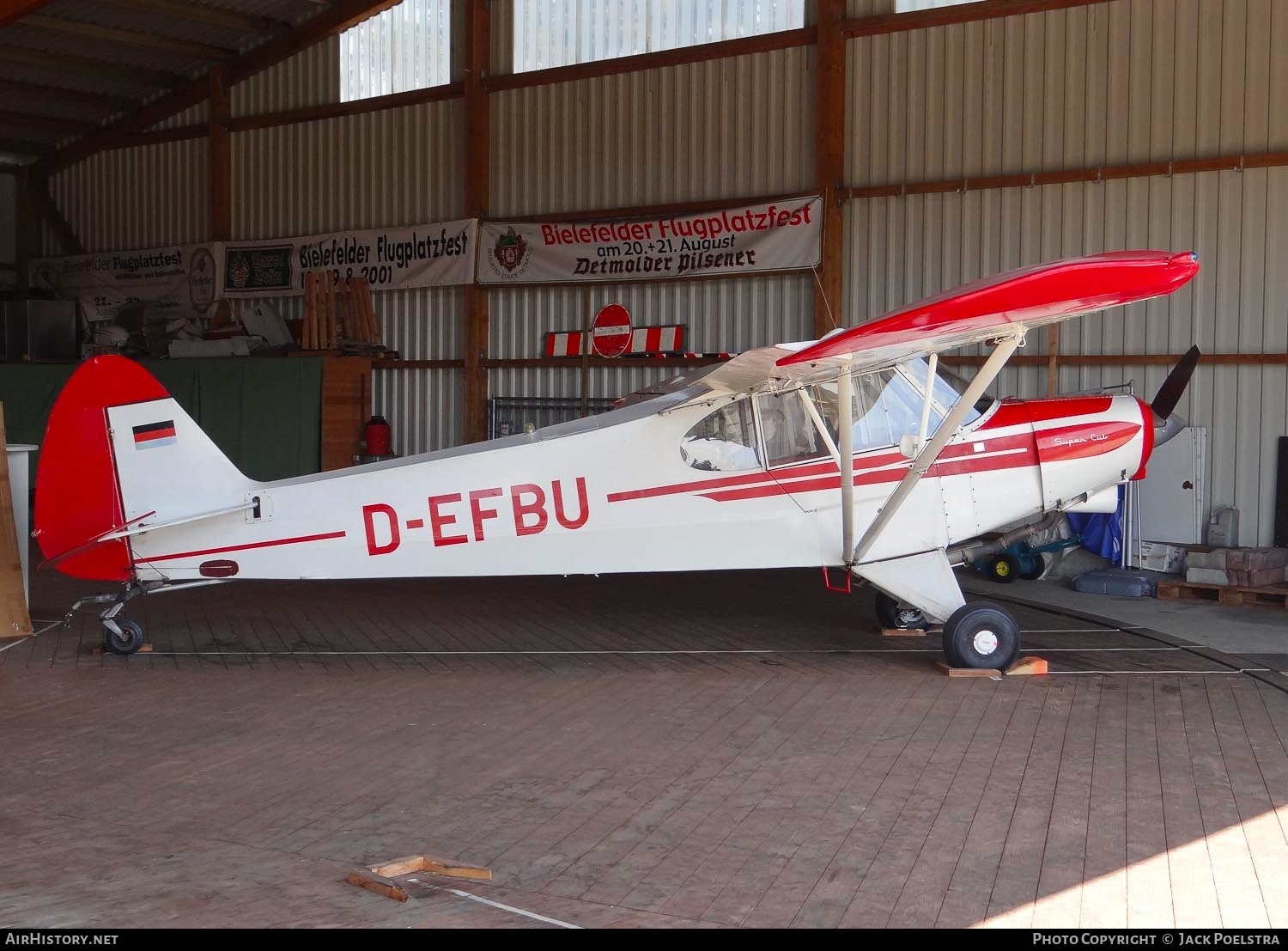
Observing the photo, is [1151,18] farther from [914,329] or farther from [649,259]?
[914,329]

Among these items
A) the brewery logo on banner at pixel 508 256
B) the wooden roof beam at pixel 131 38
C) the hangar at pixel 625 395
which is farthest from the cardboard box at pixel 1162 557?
the wooden roof beam at pixel 131 38

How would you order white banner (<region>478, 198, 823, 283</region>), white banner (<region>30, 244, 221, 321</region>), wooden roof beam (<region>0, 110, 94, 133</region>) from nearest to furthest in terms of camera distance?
white banner (<region>478, 198, 823, 283</region>) < white banner (<region>30, 244, 221, 321</region>) < wooden roof beam (<region>0, 110, 94, 133</region>)

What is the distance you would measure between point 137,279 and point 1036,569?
48.6 ft

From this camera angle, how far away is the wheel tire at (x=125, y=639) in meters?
8.12

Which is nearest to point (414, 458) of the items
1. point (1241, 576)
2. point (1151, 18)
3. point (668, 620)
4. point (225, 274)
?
point (668, 620)

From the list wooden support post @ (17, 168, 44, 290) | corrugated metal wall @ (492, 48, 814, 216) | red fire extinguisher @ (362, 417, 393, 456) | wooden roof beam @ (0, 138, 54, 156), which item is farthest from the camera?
wooden support post @ (17, 168, 44, 290)

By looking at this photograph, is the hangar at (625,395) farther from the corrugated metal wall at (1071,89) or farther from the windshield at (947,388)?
the windshield at (947,388)

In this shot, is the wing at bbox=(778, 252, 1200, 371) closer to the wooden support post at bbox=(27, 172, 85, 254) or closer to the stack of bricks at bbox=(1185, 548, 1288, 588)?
the stack of bricks at bbox=(1185, 548, 1288, 588)

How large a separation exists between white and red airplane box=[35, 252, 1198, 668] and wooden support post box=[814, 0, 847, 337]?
558 centimetres

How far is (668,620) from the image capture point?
974 cm

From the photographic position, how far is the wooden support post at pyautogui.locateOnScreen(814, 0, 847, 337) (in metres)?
13.2

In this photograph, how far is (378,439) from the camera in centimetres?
1644

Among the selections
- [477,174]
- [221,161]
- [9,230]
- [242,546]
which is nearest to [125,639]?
[242,546]

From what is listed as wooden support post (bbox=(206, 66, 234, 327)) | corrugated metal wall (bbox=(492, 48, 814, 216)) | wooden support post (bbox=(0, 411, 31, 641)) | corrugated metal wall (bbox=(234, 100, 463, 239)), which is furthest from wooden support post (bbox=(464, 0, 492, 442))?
wooden support post (bbox=(0, 411, 31, 641))
